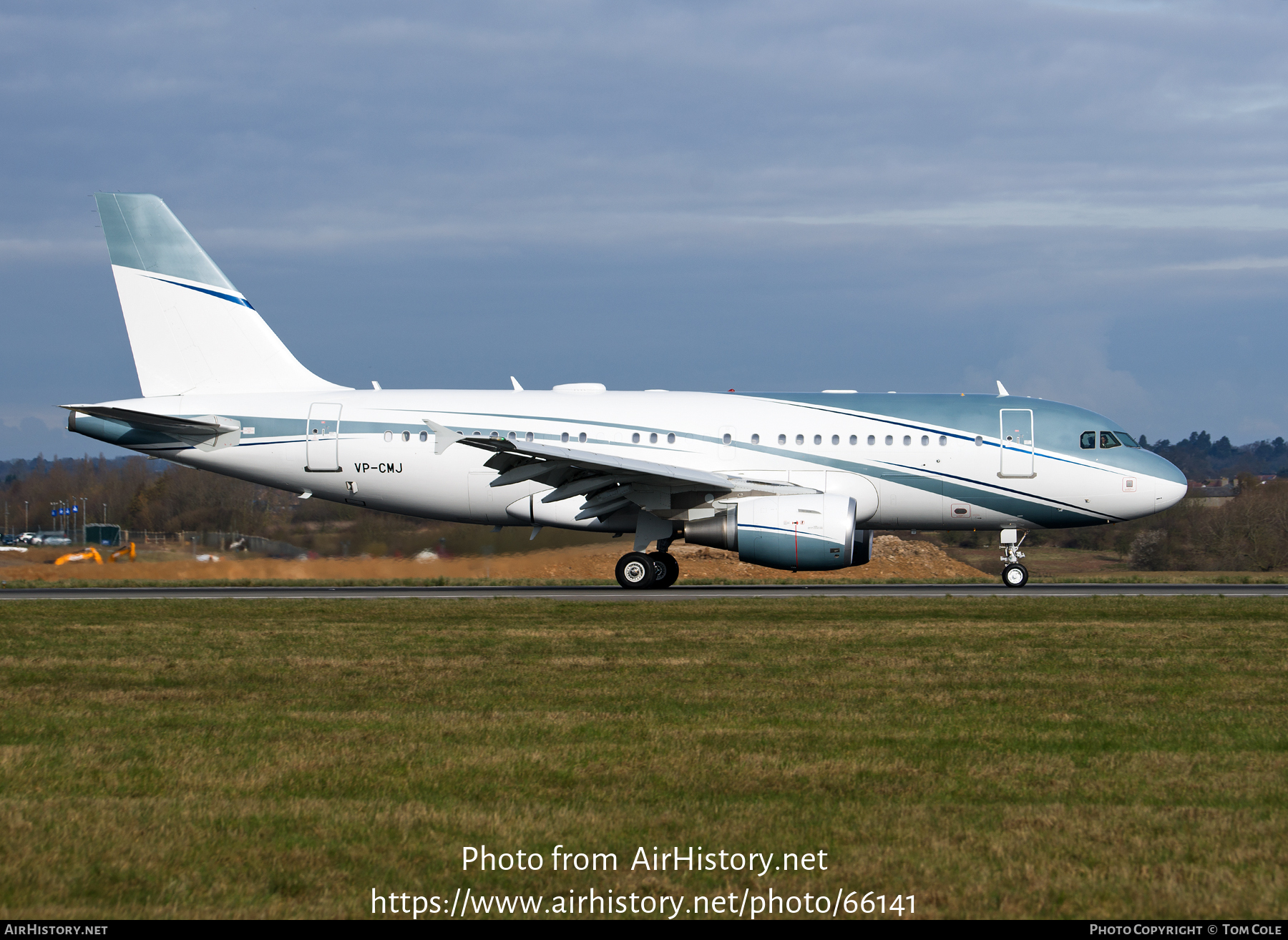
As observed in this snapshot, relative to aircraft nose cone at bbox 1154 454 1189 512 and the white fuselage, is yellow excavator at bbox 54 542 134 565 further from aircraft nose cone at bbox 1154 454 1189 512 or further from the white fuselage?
aircraft nose cone at bbox 1154 454 1189 512

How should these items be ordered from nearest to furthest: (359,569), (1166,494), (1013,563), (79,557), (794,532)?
(794,532) → (1166,494) → (1013,563) → (359,569) → (79,557)

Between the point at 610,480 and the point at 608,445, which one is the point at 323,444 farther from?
the point at 610,480

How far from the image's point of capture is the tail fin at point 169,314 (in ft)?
87.1

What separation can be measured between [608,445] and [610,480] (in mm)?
1696

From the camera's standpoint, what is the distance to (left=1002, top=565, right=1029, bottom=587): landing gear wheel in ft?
80.7

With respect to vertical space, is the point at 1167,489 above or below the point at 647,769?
above

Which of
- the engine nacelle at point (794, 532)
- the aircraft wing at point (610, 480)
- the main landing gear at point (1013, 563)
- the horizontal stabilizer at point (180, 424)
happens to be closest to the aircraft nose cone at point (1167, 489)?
the main landing gear at point (1013, 563)

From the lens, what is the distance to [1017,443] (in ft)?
80.6

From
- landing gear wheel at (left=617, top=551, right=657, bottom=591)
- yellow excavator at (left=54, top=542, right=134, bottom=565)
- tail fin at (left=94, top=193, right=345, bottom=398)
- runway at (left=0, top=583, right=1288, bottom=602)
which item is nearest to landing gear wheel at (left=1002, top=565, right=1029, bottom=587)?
runway at (left=0, top=583, right=1288, bottom=602)

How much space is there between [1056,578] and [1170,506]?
6196 millimetres

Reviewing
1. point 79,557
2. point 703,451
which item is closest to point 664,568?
point 703,451

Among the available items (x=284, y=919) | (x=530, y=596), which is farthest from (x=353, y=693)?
(x=530, y=596)

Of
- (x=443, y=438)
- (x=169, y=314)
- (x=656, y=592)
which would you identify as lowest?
(x=656, y=592)

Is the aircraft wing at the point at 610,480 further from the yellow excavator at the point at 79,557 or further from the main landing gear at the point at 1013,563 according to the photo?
the yellow excavator at the point at 79,557
